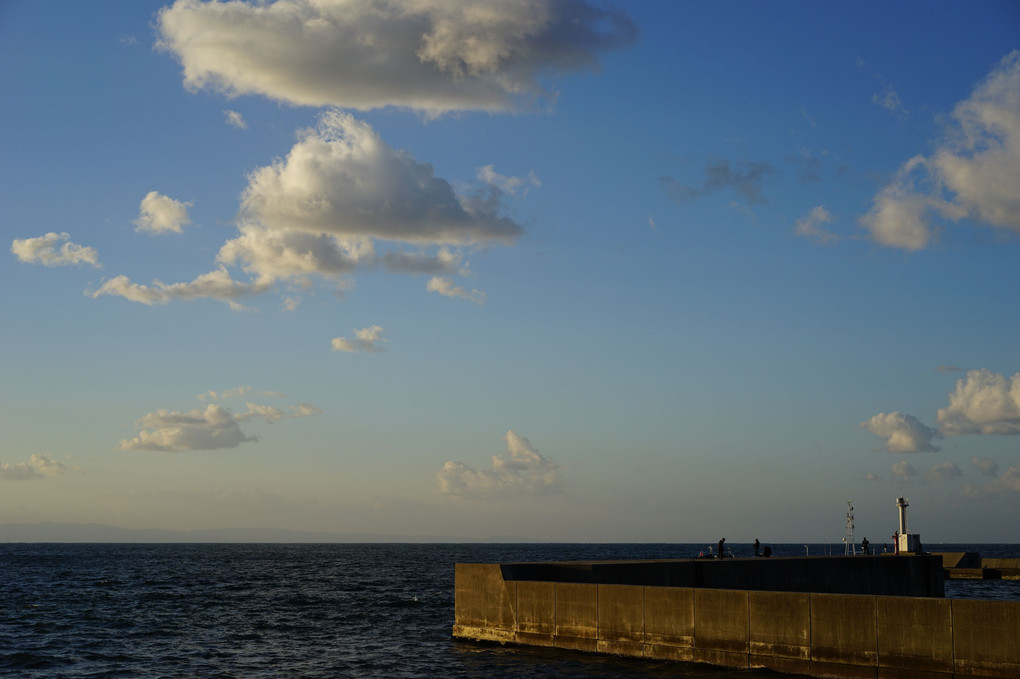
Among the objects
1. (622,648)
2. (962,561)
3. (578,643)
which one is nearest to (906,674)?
(622,648)

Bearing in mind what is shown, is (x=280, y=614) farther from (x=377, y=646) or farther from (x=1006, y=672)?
(x=1006, y=672)

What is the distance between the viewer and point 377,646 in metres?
31.6

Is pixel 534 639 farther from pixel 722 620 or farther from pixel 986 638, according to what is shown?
pixel 986 638

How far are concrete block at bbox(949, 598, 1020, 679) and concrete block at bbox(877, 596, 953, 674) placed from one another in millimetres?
200

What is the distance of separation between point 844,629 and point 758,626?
222cm

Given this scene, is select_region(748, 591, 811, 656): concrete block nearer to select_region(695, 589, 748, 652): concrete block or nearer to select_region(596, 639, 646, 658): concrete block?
select_region(695, 589, 748, 652): concrete block

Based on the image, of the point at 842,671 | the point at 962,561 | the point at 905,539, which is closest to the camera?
the point at 842,671

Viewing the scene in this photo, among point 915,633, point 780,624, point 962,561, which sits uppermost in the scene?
point 915,633

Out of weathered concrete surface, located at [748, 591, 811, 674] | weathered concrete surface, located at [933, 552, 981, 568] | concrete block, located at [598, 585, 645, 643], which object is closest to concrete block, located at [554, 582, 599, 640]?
concrete block, located at [598, 585, 645, 643]

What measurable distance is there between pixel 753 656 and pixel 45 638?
27212mm

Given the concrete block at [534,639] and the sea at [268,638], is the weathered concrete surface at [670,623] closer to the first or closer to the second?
the sea at [268,638]

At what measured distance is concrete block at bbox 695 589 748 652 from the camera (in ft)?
76.0

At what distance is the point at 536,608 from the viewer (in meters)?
→ 27.7

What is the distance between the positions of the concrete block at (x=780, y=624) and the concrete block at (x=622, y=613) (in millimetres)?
3228
